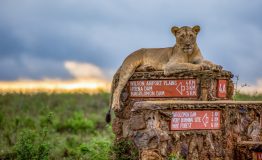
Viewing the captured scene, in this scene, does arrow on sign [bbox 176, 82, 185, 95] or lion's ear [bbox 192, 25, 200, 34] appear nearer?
arrow on sign [bbox 176, 82, 185, 95]

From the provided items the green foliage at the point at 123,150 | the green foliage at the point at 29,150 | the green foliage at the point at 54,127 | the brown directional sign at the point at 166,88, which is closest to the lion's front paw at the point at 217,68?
the brown directional sign at the point at 166,88

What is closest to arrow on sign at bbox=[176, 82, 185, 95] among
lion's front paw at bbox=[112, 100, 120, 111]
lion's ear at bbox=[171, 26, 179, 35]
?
lion's ear at bbox=[171, 26, 179, 35]

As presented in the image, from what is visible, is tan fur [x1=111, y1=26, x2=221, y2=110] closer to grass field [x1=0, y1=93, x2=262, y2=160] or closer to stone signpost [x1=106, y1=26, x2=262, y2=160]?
stone signpost [x1=106, y1=26, x2=262, y2=160]

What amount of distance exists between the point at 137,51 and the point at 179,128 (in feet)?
7.93

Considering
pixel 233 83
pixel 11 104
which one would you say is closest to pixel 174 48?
pixel 233 83

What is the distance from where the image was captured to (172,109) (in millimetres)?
9344

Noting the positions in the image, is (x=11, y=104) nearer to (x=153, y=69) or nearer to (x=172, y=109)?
(x=153, y=69)

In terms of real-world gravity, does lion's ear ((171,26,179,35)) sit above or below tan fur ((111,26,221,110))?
above

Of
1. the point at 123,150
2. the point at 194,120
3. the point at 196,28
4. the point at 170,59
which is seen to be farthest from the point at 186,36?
the point at 123,150

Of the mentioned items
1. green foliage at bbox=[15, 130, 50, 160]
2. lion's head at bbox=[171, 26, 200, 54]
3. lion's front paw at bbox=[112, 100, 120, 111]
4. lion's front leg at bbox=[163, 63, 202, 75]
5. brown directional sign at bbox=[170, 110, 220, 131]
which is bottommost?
green foliage at bbox=[15, 130, 50, 160]

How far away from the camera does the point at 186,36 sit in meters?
10.7

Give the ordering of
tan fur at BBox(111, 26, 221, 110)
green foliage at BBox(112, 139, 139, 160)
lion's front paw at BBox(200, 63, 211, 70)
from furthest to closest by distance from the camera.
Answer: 1. tan fur at BBox(111, 26, 221, 110)
2. lion's front paw at BBox(200, 63, 211, 70)
3. green foliage at BBox(112, 139, 139, 160)

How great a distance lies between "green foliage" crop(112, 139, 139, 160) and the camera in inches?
393

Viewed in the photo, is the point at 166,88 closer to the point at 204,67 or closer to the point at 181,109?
the point at 204,67
